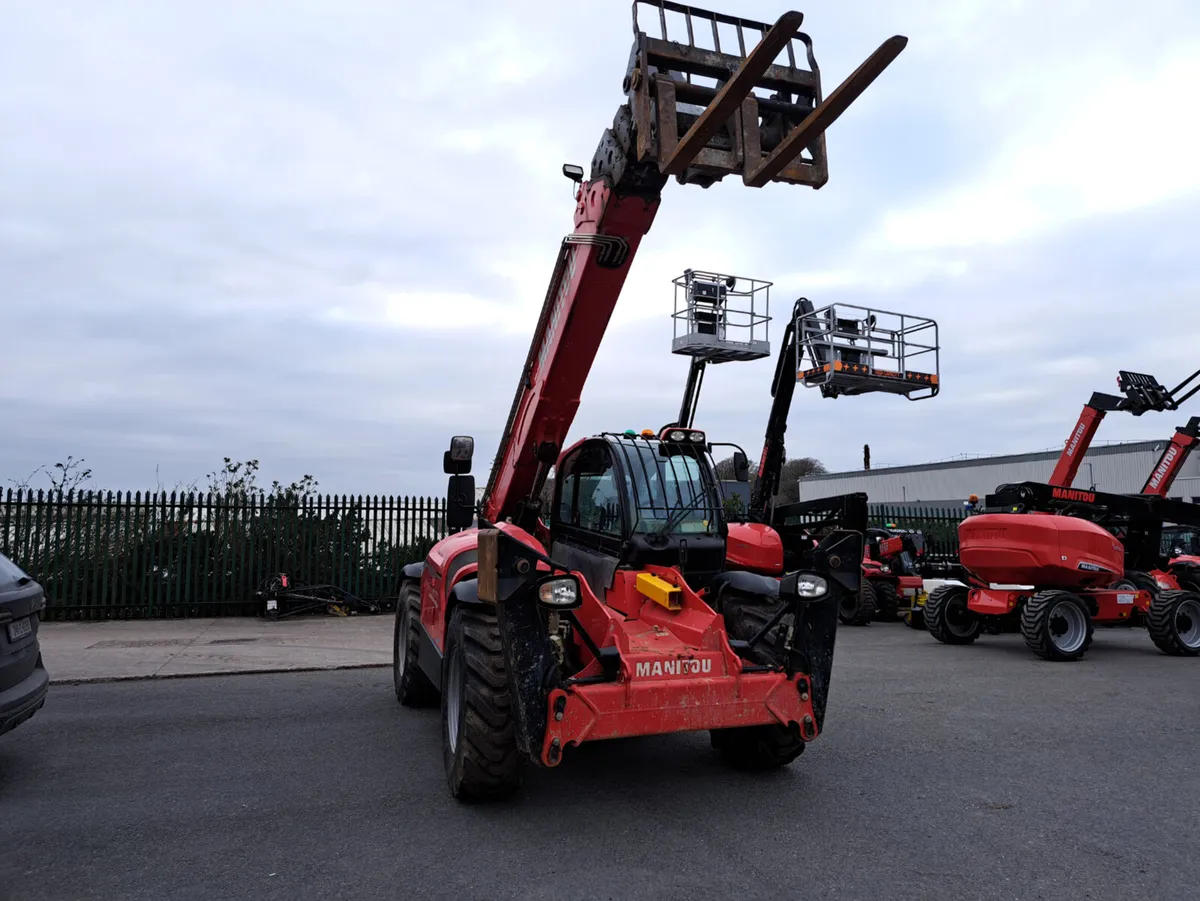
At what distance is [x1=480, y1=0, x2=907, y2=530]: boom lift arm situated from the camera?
4414 mm

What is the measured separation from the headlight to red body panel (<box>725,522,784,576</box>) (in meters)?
7.33

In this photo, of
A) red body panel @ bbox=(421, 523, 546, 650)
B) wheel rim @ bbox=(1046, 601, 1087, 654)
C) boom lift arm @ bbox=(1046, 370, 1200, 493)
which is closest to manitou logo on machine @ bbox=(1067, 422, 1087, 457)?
boom lift arm @ bbox=(1046, 370, 1200, 493)

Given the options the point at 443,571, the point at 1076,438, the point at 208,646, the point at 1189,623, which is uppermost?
the point at 1076,438

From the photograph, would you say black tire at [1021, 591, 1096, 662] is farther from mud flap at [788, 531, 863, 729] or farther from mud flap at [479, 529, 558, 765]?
mud flap at [479, 529, 558, 765]

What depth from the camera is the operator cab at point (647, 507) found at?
5258 mm

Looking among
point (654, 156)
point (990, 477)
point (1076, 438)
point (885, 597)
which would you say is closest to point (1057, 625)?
point (885, 597)

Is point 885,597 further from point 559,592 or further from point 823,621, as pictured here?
point 559,592

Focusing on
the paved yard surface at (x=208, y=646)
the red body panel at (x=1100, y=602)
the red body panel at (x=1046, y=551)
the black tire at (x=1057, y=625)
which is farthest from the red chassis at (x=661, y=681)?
the red body panel at (x=1100, y=602)

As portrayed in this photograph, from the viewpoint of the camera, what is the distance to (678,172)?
5055mm

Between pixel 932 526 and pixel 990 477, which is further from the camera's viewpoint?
pixel 990 477

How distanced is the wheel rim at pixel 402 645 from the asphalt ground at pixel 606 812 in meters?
0.38

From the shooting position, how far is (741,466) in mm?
6000

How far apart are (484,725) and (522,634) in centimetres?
56

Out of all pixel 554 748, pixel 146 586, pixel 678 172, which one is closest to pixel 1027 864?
pixel 554 748
